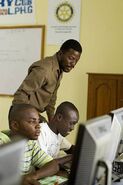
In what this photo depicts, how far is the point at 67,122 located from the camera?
2160 millimetres

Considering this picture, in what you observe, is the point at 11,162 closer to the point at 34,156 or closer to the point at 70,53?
the point at 34,156

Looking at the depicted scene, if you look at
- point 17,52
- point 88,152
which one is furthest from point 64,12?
point 88,152

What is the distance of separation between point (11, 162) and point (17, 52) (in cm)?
382

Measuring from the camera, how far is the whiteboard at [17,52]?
A: 4340 mm

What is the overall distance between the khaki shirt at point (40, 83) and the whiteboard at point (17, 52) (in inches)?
68.4

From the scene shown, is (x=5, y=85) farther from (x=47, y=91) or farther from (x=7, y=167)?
(x=7, y=167)

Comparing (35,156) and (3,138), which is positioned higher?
(3,138)

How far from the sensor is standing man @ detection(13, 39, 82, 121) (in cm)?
252

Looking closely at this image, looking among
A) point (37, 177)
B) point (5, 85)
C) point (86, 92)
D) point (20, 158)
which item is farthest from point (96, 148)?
point (5, 85)

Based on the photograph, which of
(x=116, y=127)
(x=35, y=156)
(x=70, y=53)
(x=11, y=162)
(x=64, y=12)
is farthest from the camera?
(x=64, y=12)

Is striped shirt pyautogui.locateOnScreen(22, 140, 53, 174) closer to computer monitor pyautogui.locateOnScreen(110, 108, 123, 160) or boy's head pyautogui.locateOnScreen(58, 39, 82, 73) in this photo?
computer monitor pyautogui.locateOnScreen(110, 108, 123, 160)

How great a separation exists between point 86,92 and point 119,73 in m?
0.45

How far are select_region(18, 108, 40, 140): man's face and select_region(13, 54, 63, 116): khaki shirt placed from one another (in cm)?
64

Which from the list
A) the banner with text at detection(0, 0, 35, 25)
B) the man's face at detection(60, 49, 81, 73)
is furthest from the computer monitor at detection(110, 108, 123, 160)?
the banner with text at detection(0, 0, 35, 25)
